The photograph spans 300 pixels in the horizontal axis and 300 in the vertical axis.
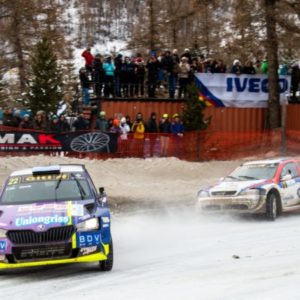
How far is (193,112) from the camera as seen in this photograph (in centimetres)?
2677

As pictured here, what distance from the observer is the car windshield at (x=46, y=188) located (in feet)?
36.9

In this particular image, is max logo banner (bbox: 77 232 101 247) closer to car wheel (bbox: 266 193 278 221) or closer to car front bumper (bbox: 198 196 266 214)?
car front bumper (bbox: 198 196 266 214)

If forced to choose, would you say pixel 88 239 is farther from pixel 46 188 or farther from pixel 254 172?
pixel 254 172

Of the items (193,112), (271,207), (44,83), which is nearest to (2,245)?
(271,207)

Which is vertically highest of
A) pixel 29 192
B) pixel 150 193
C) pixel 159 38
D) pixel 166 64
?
pixel 159 38

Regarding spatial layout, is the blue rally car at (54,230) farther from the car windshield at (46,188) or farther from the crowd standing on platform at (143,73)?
the crowd standing on platform at (143,73)

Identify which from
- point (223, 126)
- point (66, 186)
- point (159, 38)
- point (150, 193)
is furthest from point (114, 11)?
point (66, 186)

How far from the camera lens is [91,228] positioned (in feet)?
33.8

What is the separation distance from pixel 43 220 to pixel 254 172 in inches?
328

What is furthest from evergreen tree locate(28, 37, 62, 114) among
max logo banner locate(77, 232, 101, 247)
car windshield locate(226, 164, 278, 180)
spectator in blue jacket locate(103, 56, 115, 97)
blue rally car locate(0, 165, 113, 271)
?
max logo banner locate(77, 232, 101, 247)

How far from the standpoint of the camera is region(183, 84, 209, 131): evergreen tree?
26.6m

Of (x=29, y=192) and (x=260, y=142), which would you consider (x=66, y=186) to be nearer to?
(x=29, y=192)

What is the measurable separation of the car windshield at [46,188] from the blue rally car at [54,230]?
0.05ft

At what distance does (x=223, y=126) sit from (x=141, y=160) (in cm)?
618
